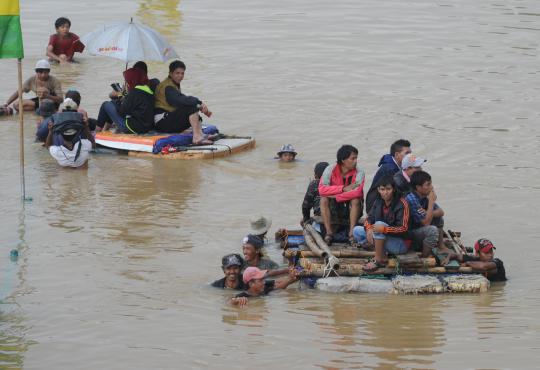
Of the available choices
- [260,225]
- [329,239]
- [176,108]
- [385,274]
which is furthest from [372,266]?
[176,108]

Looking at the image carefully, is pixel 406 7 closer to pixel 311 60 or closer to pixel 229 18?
pixel 229 18

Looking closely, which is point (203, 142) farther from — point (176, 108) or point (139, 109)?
point (139, 109)

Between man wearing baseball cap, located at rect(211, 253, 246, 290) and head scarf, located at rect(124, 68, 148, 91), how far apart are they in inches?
237

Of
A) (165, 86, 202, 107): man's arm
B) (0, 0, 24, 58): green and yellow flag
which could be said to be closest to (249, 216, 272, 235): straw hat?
(0, 0, 24, 58): green and yellow flag

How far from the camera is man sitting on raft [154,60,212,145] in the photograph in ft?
51.0

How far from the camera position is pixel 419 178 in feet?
35.1

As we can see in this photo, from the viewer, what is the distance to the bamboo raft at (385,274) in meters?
10.3

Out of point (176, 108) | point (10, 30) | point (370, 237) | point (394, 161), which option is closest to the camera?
point (370, 237)

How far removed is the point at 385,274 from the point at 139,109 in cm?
631

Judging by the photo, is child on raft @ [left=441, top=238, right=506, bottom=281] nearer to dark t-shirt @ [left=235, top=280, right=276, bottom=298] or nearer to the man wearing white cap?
dark t-shirt @ [left=235, top=280, right=276, bottom=298]

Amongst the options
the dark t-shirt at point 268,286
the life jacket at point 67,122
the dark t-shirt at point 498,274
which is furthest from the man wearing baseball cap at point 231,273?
the life jacket at point 67,122

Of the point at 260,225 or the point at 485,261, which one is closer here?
the point at 485,261

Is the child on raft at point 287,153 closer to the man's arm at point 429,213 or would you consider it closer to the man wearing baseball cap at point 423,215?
the man wearing baseball cap at point 423,215

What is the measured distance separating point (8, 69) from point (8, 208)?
830cm
